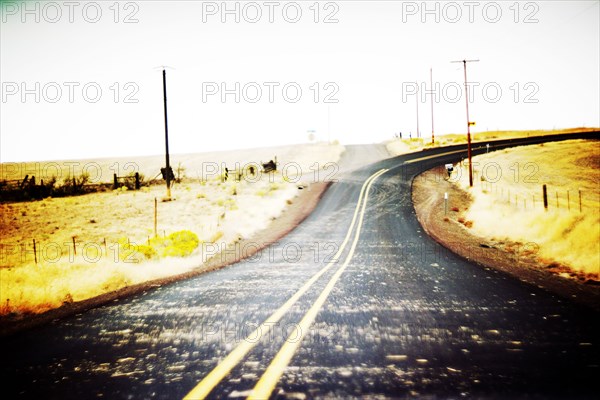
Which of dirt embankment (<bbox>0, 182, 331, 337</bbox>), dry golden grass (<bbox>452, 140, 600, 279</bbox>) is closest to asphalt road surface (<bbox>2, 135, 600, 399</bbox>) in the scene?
dirt embankment (<bbox>0, 182, 331, 337</bbox>)

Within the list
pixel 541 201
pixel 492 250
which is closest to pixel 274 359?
pixel 492 250

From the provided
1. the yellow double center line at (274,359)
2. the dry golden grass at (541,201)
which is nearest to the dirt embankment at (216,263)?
the yellow double center line at (274,359)

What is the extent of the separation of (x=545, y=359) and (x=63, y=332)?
598 cm

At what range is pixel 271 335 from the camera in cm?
408

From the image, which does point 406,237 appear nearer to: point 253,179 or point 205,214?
point 205,214

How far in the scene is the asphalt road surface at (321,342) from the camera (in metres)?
2.91

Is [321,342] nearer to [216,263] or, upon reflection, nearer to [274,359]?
[274,359]

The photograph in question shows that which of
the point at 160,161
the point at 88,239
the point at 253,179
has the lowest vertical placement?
the point at 88,239

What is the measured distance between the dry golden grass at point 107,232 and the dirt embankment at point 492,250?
8516 mm

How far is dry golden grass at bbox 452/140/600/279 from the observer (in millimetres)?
8961

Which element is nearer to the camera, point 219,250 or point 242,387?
point 242,387

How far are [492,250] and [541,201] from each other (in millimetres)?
9656

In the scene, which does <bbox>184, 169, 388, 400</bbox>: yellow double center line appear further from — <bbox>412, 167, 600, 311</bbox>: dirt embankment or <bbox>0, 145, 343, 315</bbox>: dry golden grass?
<bbox>412, 167, 600, 311</bbox>: dirt embankment

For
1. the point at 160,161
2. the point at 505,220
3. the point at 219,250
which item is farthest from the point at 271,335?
the point at 160,161
